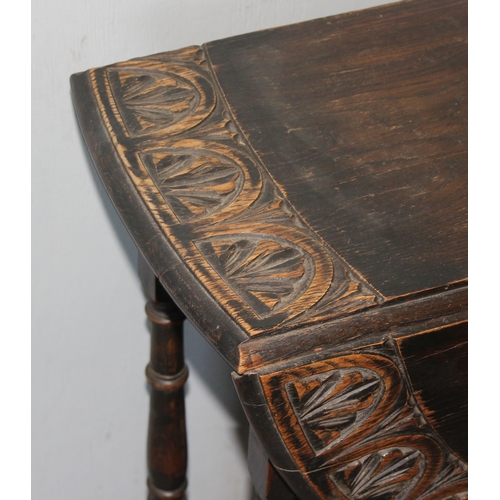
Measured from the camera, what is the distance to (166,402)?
1081 millimetres

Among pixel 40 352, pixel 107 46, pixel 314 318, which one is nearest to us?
pixel 314 318

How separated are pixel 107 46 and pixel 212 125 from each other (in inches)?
12.7

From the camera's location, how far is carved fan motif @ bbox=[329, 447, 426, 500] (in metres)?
0.68

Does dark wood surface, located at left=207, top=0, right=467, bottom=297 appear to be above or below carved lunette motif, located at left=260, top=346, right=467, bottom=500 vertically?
above

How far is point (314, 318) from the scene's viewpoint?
0.64m

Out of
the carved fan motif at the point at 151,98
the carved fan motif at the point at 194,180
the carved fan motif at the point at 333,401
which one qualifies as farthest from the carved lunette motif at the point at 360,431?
the carved fan motif at the point at 151,98

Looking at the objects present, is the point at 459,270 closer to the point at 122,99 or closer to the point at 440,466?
the point at 440,466

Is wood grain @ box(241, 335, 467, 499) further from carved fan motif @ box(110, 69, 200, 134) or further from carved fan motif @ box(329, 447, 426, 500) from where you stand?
carved fan motif @ box(110, 69, 200, 134)

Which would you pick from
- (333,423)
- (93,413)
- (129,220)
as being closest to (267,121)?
(129,220)

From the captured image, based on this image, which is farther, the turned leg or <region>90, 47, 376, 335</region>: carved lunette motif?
the turned leg

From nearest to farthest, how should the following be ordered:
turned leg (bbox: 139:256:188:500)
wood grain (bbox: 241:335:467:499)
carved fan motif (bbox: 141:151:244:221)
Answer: wood grain (bbox: 241:335:467:499) → carved fan motif (bbox: 141:151:244:221) → turned leg (bbox: 139:256:188:500)

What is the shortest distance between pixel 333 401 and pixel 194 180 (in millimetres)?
254

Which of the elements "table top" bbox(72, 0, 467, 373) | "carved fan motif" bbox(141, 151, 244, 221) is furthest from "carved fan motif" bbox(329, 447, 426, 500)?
"carved fan motif" bbox(141, 151, 244, 221)

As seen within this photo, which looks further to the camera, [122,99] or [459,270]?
[122,99]
